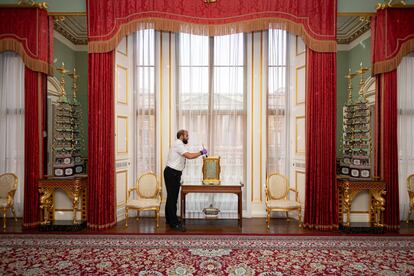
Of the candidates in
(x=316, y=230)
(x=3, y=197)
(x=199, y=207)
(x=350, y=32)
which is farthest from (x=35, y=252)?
(x=350, y=32)

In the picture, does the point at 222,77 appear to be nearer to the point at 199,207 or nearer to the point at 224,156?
the point at 224,156

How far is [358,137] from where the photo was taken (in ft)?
16.8

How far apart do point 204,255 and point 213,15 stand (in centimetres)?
370

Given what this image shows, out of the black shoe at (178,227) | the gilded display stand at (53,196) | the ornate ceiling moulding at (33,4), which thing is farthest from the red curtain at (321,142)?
the ornate ceiling moulding at (33,4)

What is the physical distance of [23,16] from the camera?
5160 mm

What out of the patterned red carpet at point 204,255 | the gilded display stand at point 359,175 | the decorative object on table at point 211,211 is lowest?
the patterned red carpet at point 204,255

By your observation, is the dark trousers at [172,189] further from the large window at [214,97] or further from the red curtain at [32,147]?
the red curtain at [32,147]

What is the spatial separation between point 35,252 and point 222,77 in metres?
4.16

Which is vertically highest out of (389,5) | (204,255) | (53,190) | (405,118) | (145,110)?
(389,5)

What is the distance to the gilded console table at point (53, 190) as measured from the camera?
198 inches

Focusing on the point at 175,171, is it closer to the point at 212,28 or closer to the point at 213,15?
the point at 212,28

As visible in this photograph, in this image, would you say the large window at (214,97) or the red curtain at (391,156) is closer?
the red curtain at (391,156)

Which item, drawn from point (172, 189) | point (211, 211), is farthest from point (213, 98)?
point (211, 211)

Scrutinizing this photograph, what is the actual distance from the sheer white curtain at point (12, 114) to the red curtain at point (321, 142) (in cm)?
524
